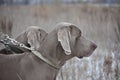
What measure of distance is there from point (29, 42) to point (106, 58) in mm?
2328

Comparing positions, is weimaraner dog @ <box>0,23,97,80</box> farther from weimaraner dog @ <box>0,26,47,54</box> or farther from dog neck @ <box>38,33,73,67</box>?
weimaraner dog @ <box>0,26,47,54</box>

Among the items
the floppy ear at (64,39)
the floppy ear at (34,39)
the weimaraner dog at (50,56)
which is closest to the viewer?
the floppy ear at (64,39)

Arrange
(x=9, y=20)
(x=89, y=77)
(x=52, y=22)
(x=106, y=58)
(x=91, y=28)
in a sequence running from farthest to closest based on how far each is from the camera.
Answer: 1. (x=52, y=22)
2. (x=91, y=28)
3. (x=9, y=20)
4. (x=106, y=58)
5. (x=89, y=77)

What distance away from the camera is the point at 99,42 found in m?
10.6

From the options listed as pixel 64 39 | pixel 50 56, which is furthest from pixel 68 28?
pixel 50 56

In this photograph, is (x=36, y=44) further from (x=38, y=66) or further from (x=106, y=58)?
(x=106, y=58)

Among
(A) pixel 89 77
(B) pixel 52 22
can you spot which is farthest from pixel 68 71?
(B) pixel 52 22

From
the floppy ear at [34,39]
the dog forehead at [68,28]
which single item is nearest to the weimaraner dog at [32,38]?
the floppy ear at [34,39]

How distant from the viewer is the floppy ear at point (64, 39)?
5.24m

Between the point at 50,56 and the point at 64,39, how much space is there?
0.31 meters

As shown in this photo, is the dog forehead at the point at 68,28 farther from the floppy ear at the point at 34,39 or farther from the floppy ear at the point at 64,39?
the floppy ear at the point at 34,39

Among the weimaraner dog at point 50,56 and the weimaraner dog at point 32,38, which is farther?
the weimaraner dog at point 32,38

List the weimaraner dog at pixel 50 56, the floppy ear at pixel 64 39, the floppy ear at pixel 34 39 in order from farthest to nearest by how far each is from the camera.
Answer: the floppy ear at pixel 34 39 → the weimaraner dog at pixel 50 56 → the floppy ear at pixel 64 39

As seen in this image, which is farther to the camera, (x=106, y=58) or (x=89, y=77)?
(x=106, y=58)
